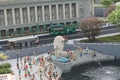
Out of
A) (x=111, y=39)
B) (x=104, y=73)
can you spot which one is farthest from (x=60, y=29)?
(x=104, y=73)

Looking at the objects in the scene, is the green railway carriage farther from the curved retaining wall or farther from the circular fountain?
the circular fountain

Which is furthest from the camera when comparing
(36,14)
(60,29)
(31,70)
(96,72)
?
(36,14)

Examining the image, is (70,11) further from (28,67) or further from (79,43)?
(28,67)

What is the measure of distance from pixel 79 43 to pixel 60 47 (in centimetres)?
991

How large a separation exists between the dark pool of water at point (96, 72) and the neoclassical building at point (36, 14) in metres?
32.5

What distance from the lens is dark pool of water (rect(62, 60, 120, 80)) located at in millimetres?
63219

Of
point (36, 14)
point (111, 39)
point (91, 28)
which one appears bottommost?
point (111, 39)

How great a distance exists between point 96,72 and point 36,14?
4067 centimetres

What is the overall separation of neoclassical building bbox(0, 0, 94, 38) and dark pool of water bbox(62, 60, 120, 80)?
32519 millimetres

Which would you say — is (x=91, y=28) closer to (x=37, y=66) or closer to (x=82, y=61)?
(x=82, y=61)

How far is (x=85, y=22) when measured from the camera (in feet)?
282

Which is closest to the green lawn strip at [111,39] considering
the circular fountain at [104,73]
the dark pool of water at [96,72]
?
the dark pool of water at [96,72]

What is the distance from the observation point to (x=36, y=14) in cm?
10225

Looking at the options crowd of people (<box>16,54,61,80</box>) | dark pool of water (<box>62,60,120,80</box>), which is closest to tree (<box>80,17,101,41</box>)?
dark pool of water (<box>62,60,120,80</box>)
